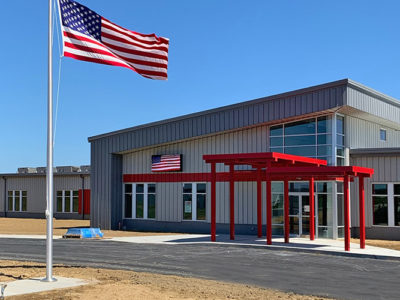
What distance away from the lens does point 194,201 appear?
31406 mm

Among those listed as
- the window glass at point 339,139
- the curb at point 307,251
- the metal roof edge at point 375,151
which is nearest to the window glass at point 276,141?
the window glass at point 339,139

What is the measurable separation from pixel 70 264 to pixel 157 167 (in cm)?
1582

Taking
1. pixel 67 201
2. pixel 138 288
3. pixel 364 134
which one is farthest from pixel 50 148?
pixel 67 201

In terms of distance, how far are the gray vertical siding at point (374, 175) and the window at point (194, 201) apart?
26.4 ft

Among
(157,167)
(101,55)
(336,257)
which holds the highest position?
(101,55)

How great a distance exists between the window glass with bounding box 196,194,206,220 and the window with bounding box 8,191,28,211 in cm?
2738

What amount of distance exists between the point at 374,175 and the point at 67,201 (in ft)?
104

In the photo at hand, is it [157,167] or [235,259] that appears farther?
[157,167]

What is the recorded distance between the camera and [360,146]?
28734mm

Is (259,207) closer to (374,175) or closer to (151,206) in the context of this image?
(374,175)

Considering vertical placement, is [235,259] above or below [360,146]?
below

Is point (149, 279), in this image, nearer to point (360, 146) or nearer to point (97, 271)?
point (97, 271)

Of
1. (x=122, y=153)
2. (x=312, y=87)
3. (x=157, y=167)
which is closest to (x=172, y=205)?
(x=157, y=167)

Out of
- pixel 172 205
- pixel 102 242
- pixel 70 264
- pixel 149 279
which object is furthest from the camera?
pixel 172 205
